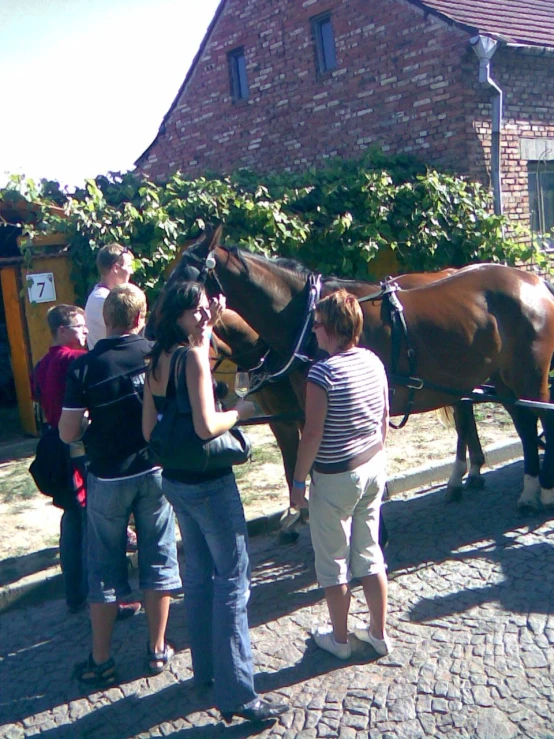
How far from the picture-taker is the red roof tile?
12.1 metres

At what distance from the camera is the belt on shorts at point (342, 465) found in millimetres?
3553

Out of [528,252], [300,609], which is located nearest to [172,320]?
[300,609]

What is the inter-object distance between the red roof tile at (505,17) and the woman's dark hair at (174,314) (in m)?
9.93

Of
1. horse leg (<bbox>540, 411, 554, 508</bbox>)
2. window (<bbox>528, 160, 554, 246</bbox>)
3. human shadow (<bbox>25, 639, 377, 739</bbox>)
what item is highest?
window (<bbox>528, 160, 554, 246</bbox>)

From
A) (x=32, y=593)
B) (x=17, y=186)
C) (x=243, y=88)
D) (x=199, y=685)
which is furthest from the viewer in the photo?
(x=243, y=88)

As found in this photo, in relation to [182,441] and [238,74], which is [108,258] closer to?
[182,441]

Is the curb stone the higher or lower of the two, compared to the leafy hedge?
lower

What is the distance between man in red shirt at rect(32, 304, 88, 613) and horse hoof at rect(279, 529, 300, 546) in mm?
1466

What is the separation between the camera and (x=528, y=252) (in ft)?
35.9

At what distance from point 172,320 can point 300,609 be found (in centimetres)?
204

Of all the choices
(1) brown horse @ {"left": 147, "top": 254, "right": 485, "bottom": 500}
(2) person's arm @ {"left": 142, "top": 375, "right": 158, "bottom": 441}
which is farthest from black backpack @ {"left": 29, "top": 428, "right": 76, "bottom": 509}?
(1) brown horse @ {"left": 147, "top": 254, "right": 485, "bottom": 500}

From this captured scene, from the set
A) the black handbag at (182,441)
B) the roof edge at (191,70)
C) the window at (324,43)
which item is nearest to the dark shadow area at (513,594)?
the black handbag at (182,441)

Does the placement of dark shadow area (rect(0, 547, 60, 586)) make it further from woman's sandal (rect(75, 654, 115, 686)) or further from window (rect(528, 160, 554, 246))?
window (rect(528, 160, 554, 246))

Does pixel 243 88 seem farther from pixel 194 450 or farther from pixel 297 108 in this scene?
pixel 194 450
